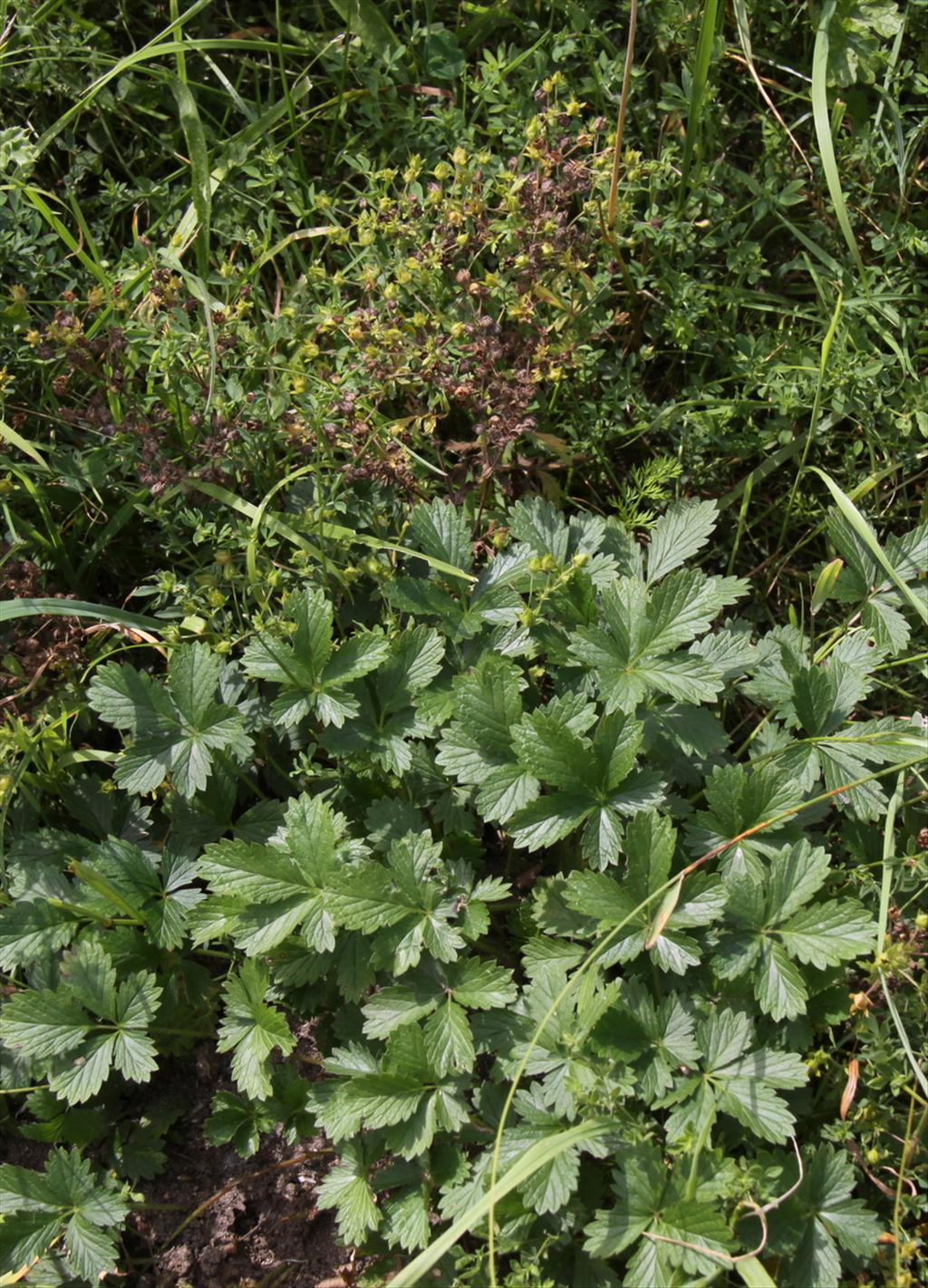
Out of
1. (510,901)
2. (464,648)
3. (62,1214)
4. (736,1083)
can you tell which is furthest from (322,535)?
(62,1214)

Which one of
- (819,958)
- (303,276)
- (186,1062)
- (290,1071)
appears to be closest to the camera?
(819,958)

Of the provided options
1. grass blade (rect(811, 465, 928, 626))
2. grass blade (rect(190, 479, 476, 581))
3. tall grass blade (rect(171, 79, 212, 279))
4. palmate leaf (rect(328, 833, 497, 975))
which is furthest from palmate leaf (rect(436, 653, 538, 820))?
tall grass blade (rect(171, 79, 212, 279))

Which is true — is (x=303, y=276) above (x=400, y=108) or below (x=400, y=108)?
below

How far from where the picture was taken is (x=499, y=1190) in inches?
84.0

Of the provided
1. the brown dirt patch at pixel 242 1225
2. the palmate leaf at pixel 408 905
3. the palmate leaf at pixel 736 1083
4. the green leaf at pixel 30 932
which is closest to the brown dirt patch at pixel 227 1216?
the brown dirt patch at pixel 242 1225

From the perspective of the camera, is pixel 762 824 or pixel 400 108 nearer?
pixel 762 824

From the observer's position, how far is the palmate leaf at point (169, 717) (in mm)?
2639

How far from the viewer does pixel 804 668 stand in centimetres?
264

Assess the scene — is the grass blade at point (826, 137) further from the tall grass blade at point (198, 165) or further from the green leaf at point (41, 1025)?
the green leaf at point (41, 1025)

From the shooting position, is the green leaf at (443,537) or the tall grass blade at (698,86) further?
the tall grass blade at (698,86)

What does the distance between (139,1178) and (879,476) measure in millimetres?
2371

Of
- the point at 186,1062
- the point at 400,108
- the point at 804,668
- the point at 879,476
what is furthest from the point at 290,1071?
the point at 400,108

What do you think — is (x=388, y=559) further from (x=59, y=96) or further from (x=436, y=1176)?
(x=59, y=96)

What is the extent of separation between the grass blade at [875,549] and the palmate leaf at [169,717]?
1.44m
